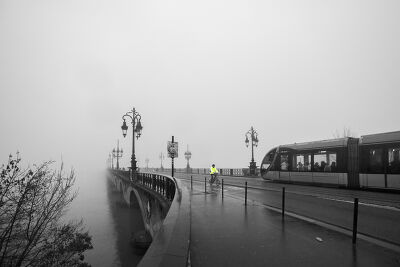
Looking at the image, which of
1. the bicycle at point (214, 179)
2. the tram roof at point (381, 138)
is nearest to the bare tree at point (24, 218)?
the bicycle at point (214, 179)

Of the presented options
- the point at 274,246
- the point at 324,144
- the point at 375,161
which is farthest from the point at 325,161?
the point at 274,246

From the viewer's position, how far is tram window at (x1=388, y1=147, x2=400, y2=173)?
16219 mm

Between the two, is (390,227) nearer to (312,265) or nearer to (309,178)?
(312,265)

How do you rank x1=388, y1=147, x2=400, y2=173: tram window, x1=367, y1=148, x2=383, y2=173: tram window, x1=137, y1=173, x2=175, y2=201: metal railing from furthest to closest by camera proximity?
1. x1=367, y1=148, x2=383, y2=173: tram window
2. x1=388, y1=147, x2=400, y2=173: tram window
3. x1=137, y1=173, x2=175, y2=201: metal railing

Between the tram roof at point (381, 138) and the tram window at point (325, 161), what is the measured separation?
2.33 m

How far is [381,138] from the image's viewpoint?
17312mm

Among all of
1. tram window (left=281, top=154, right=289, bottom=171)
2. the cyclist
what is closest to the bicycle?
the cyclist

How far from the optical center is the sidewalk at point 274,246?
5.33m

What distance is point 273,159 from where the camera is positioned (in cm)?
2602

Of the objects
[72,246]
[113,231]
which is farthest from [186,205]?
[113,231]

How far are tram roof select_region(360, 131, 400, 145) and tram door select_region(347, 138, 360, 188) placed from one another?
25.9 inches

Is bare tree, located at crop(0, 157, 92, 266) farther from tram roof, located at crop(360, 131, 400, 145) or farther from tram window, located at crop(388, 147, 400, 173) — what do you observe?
tram roof, located at crop(360, 131, 400, 145)

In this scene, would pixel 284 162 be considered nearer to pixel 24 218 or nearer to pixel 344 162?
pixel 344 162

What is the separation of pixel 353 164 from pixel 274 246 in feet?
49.2
